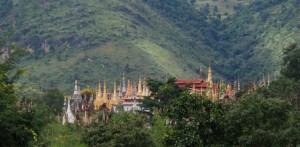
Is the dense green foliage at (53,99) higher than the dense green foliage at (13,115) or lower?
higher

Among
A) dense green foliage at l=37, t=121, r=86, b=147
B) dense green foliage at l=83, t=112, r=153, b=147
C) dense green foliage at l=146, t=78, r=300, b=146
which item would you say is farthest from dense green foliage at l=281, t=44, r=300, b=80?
dense green foliage at l=146, t=78, r=300, b=146

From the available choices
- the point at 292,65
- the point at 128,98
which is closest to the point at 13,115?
the point at 292,65

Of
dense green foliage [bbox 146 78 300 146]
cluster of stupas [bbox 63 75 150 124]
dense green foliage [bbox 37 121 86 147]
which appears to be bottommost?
dense green foliage [bbox 37 121 86 147]

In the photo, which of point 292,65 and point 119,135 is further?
point 292,65

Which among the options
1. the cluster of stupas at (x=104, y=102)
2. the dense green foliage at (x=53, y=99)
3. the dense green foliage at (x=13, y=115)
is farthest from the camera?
the dense green foliage at (x=53, y=99)

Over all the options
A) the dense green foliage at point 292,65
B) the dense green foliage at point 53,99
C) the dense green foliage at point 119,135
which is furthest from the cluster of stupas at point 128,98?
the dense green foliage at point 119,135

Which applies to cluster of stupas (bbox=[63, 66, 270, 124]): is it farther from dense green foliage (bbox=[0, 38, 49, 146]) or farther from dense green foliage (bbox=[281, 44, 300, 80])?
dense green foliage (bbox=[0, 38, 49, 146])

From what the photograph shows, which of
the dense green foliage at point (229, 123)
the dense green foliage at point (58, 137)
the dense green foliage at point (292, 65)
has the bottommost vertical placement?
the dense green foliage at point (58, 137)

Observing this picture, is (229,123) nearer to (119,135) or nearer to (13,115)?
(119,135)

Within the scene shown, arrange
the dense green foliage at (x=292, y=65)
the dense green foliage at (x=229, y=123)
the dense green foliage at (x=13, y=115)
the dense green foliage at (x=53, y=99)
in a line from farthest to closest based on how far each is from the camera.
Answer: the dense green foliage at (x=53, y=99) < the dense green foliage at (x=292, y=65) < the dense green foliage at (x=229, y=123) < the dense green foliage at (x=13, y=115)

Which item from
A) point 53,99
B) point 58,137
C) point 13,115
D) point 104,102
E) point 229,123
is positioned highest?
point 53,99

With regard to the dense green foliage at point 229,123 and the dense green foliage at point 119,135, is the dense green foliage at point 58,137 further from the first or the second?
the dense green foliage at point 229,123

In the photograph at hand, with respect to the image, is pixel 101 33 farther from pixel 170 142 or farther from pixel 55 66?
pixel 170 142

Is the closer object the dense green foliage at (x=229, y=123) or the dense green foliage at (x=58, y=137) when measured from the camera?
the dense green foliage at (x=229, y=123)
